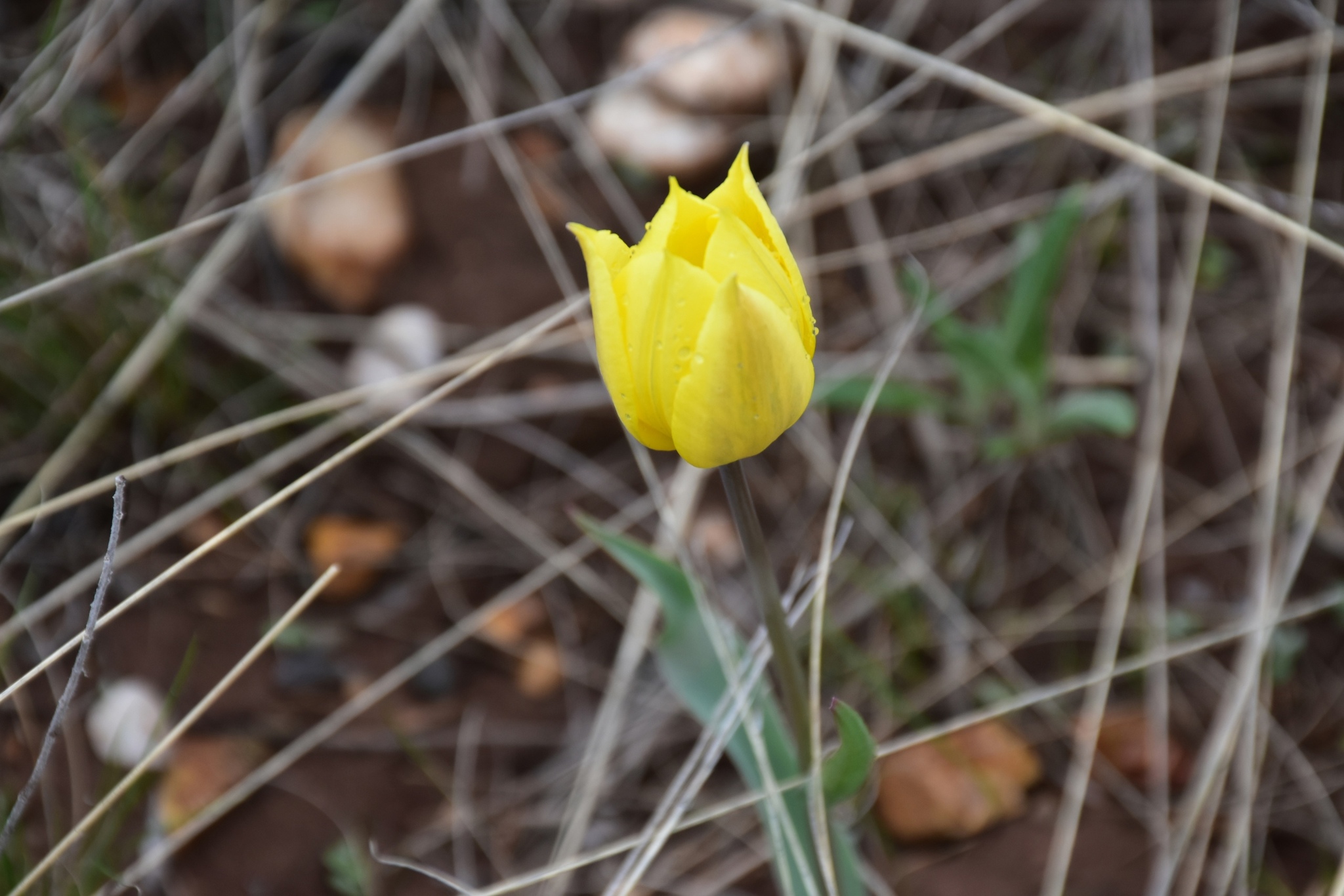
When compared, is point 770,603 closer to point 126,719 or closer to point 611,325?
point 611,325

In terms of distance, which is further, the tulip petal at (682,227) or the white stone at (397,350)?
the white stone at (397,350)

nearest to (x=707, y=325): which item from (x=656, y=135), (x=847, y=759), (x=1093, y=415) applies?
(x=847, y=759)

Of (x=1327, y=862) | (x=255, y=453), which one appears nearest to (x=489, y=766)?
(x=255, y=453)

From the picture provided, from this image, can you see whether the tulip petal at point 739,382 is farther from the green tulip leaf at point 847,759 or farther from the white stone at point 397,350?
the white stone at point 397,350

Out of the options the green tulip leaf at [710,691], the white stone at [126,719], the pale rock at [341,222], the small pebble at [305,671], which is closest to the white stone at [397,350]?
the pale rock at [341,222]

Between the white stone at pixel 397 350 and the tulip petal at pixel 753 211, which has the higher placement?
the tulip petal at pixel 753 211

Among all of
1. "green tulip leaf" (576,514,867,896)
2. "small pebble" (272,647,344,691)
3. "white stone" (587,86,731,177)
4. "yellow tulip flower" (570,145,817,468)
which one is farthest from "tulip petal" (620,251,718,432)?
"white stone" (587,86,731,177)

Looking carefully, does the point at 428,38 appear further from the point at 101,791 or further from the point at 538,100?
the point at 101,791
